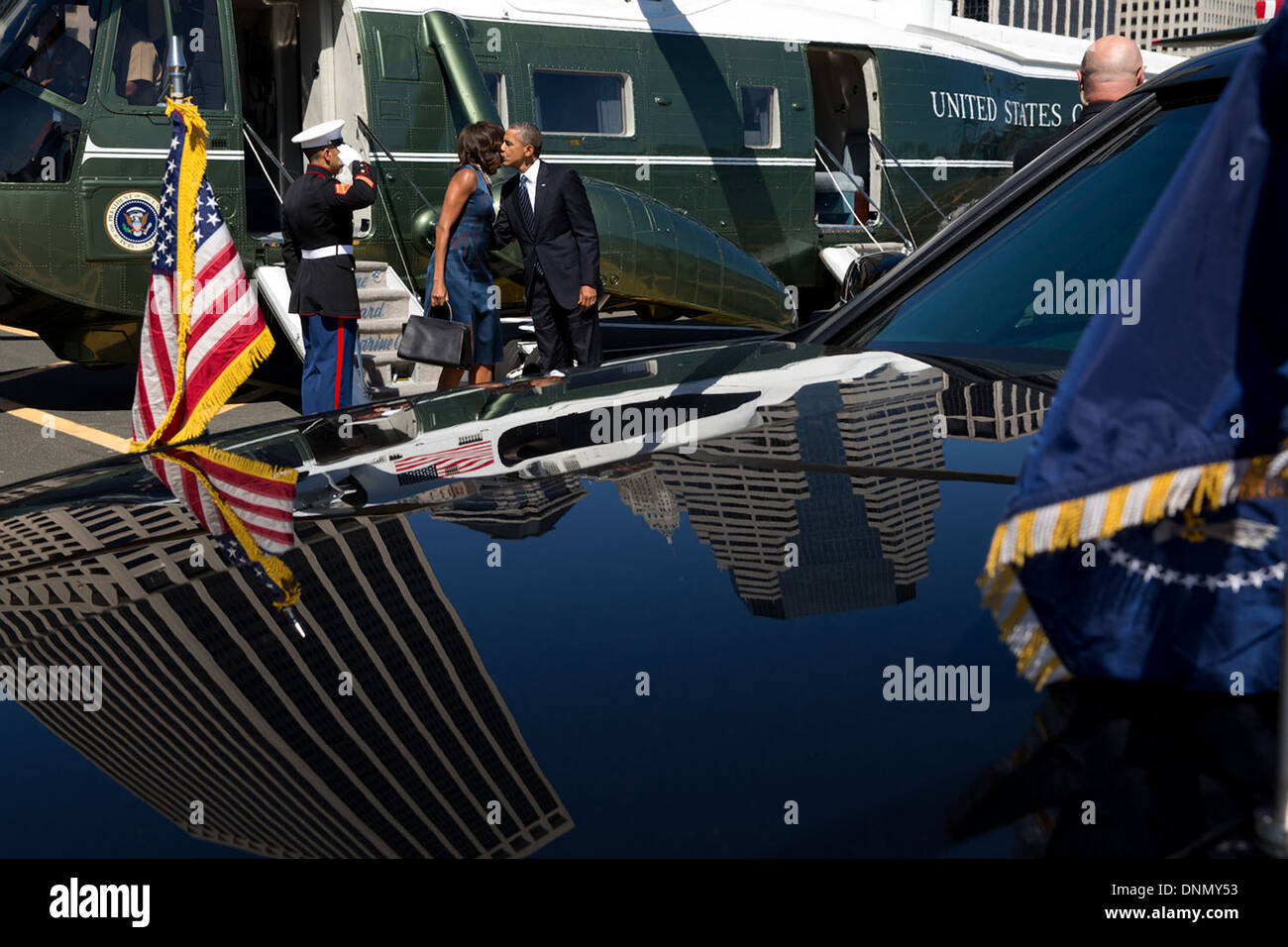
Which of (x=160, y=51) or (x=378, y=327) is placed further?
(x=378, y=327)

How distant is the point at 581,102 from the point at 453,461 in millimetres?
8558

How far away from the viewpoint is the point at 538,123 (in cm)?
1015

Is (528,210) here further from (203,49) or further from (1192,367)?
(1192,367)

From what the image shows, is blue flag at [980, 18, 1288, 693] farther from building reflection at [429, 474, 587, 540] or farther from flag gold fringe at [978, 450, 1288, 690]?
building reflection at [429, 474, 587, 540]

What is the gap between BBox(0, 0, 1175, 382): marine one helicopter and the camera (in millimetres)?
8391

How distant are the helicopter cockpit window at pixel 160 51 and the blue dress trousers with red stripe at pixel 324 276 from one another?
6.03ft

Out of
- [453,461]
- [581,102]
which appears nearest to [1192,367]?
[453,461]

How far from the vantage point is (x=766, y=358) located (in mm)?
2779

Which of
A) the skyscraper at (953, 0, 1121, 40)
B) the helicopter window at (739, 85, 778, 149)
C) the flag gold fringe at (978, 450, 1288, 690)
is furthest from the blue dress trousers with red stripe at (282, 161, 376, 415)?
the skyscraper at (953, 0, 1121, 40)

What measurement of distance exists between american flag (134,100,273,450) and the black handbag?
1842 mm

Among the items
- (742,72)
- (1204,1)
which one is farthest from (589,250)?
(1204,1)

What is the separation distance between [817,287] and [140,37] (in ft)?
20.3

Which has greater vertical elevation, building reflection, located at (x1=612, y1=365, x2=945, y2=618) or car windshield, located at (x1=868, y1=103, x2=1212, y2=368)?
car windshield, located at (x1=868, y1=103, x2=1212, y2=368)

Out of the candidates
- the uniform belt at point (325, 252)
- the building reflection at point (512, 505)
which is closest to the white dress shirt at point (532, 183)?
the uniform belt at point (325, 252)
